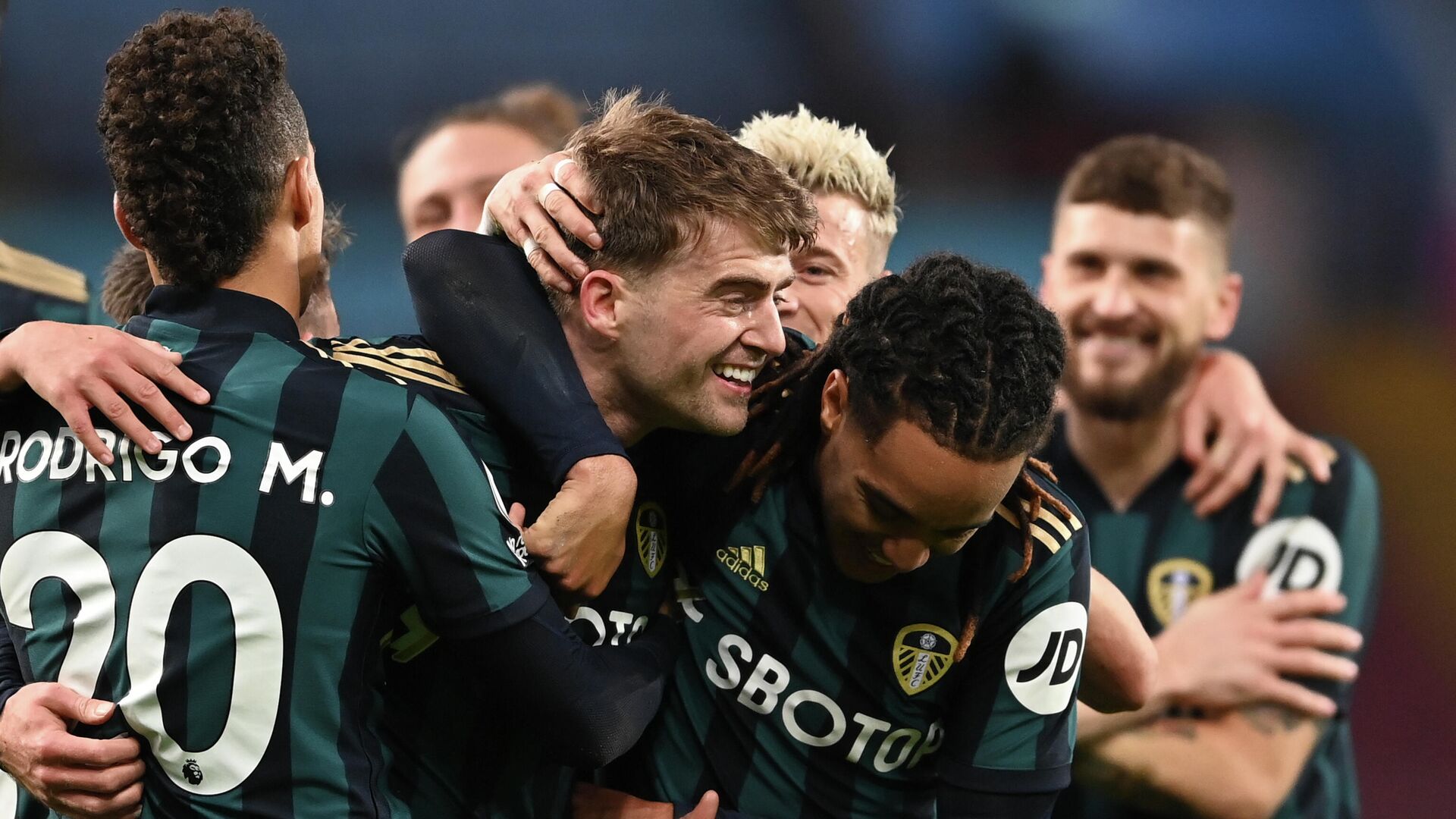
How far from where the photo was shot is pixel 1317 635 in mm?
3656

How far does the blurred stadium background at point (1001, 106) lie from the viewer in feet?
19.3

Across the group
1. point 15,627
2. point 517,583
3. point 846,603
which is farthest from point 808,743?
point 15,627

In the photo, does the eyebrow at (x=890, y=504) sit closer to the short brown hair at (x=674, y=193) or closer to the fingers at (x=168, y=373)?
the short brown hair at (x=674, y=193)

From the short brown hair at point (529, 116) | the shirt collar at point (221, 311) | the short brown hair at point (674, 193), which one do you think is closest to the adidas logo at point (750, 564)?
the short brown hair at point (674, 193)

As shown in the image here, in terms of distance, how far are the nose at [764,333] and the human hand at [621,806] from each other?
68 centimetres

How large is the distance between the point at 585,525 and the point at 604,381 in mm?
294

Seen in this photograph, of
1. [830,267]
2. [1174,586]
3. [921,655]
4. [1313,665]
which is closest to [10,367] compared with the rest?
[921,655]

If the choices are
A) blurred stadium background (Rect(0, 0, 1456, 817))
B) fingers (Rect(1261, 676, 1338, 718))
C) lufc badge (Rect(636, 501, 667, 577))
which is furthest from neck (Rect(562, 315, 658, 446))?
blurred stadium background (Rect(0, 0, 1456, 817))

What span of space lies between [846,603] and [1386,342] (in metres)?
4.71

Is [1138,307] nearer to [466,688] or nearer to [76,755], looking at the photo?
[466,688]

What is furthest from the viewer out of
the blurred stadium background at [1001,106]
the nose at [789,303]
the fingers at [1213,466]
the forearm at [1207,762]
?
the blurred stadium background at [1001,106]

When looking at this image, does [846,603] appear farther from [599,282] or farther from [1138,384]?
[1138,384]

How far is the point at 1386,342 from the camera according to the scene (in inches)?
233

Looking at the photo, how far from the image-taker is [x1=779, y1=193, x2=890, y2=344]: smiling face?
9.18ft
